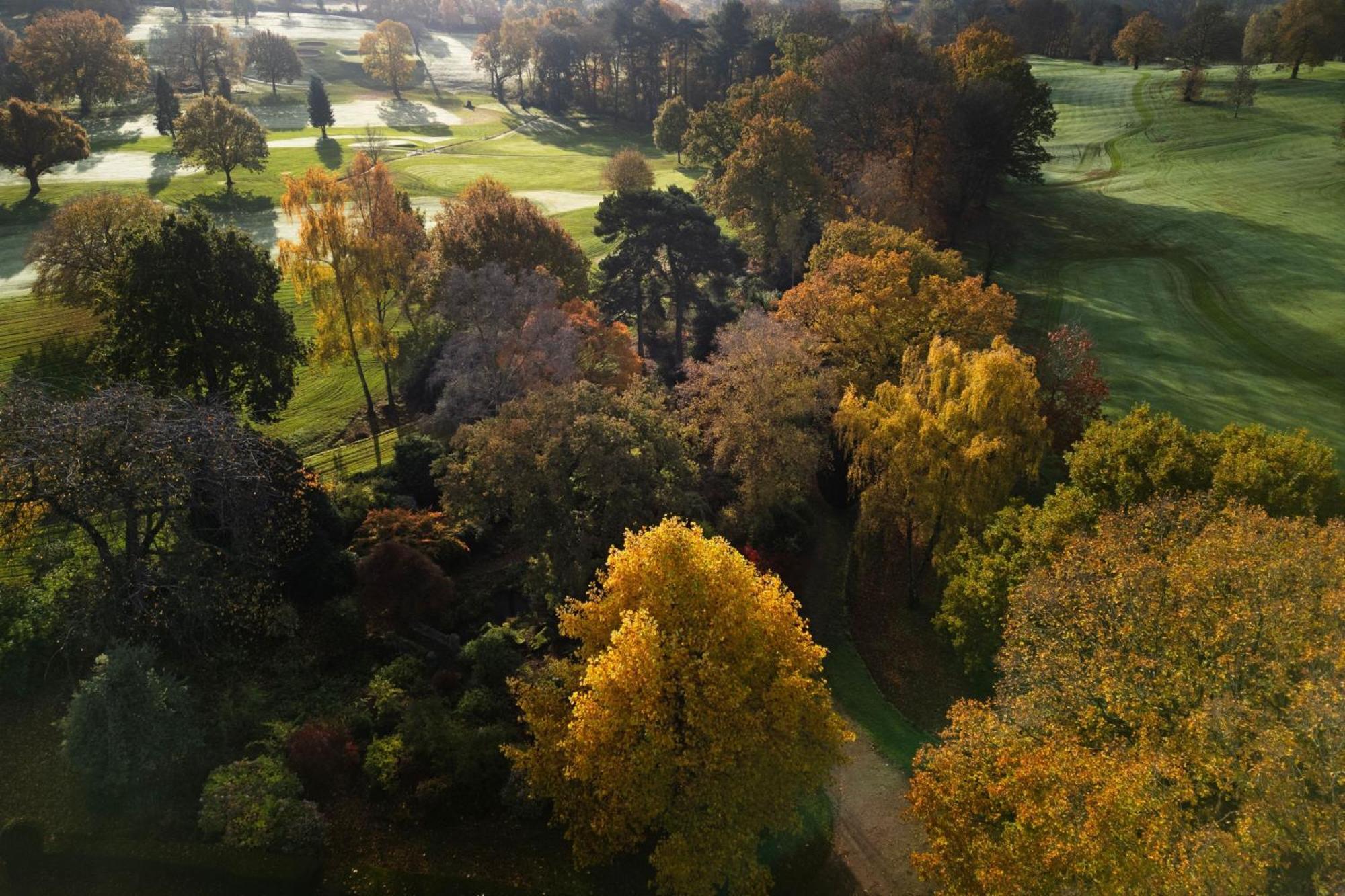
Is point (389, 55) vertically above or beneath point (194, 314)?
above

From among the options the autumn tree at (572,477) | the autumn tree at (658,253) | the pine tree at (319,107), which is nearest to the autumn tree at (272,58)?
the pine tree at (319,107)

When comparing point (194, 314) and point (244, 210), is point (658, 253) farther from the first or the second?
point (244, 210)

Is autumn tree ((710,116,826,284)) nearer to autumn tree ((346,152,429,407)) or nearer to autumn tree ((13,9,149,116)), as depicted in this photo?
autumn tree ((346,152,429,407))

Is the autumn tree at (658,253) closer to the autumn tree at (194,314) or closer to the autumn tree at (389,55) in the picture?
the autumn tree at (194,314)

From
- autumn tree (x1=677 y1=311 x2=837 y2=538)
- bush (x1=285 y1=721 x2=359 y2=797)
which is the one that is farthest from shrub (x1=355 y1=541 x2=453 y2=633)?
autumn tree (x1=677 y1=311 x2=837 y2=538)

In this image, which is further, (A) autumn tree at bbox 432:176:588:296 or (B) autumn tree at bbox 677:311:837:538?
(A) autumn tree at bbox 432:176:588:296

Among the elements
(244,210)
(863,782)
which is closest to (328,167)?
(244,210)

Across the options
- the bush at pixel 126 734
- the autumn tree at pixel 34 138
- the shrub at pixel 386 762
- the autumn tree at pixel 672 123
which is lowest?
the shrub at pixel 386 762
